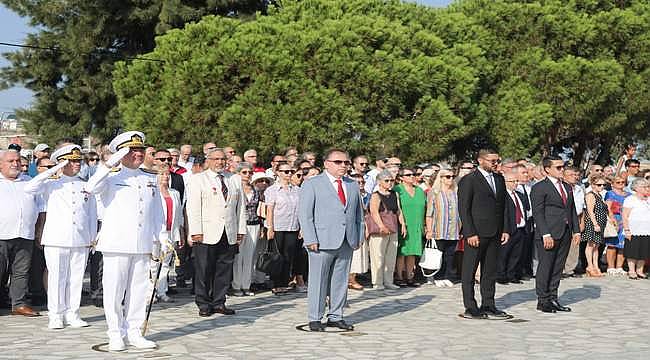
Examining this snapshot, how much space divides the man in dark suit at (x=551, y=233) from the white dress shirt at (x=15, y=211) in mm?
6210

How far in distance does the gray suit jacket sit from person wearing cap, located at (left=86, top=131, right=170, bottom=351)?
1.76m

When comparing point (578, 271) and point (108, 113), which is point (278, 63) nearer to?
point (578, 271)

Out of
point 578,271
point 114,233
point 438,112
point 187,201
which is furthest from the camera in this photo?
point 438,112

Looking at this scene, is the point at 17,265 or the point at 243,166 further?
the point at 243,166

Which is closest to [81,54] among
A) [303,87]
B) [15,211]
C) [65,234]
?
[303,87]

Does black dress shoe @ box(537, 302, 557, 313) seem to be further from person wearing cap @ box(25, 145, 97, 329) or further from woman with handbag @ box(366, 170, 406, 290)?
person wearing cap @ box(25, 145, 97, 329)

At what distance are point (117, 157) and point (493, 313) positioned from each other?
5033 millimetres

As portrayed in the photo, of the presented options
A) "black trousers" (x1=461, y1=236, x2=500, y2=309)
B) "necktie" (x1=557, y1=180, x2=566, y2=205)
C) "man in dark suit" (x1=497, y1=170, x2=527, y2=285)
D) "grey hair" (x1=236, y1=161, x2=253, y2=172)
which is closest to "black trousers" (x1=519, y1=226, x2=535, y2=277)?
"man in dark suit" (x1=497, y1=170, x2=527, y2=285)

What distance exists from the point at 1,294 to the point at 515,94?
18.6 metres

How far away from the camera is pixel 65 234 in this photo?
9547 mm

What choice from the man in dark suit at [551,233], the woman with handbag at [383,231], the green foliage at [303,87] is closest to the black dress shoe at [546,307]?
the man in dark suit at [551,233]

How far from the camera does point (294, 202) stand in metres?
12.6

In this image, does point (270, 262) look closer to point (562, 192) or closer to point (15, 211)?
point (15, 211)

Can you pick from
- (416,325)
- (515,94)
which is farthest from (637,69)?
(416,325)
